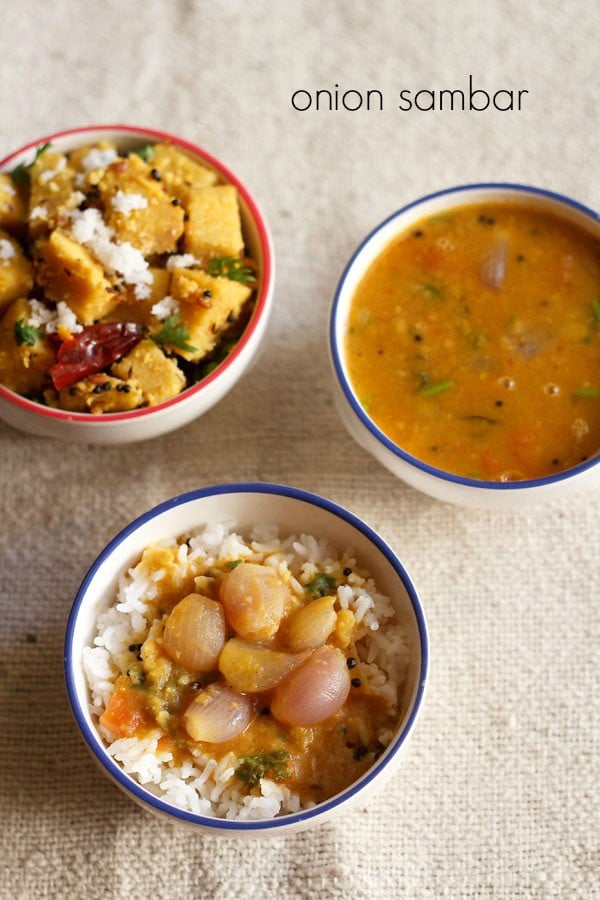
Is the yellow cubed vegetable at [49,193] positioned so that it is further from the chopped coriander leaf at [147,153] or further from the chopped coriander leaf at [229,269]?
→ the chopped coriander leaf at [229,269]

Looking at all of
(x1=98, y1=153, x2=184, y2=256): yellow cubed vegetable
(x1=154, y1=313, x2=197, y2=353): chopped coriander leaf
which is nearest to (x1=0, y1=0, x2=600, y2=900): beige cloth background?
(x1=154, y1=313, x2=197, y2=353): chopped coriander leaf

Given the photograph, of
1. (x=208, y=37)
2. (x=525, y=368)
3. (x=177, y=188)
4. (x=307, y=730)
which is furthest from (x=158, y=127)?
(x=307, y=730)

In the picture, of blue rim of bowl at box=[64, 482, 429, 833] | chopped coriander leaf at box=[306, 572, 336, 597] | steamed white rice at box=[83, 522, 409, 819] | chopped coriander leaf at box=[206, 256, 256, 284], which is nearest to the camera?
blue rim of bowl at box=[64, 482, 429, 833]

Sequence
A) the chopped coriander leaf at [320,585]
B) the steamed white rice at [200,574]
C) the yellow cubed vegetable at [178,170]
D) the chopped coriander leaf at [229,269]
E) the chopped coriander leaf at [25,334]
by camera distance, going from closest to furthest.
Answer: the steamed white rice at [200,574] → the chopped coriander leaf at [320,585] → the chopped coriander leaf at [25,334] → the chopped coriander leaf at [229,269] → the yellow cubed vegetable at [178,170]

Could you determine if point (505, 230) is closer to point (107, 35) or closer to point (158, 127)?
point (158, 127)

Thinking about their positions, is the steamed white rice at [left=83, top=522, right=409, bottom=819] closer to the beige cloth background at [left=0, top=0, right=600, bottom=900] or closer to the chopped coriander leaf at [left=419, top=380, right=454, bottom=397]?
the beige cloth background at [left=0, top=0, right=600, bottom=900]

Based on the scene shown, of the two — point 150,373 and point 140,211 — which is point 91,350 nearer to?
point 150,373

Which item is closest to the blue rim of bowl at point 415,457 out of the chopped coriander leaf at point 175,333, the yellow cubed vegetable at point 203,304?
the yellow cubed vegetable at point 203,304

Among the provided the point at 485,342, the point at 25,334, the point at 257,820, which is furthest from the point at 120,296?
the point at 257,820
